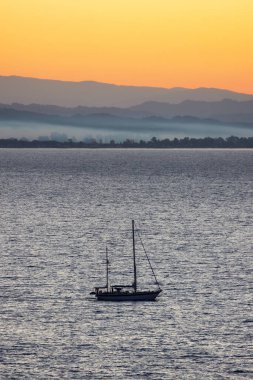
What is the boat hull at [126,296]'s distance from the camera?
82375 mm

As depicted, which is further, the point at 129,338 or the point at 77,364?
the point at 129,338

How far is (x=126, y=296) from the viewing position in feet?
271

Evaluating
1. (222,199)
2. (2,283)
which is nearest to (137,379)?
(2,283)

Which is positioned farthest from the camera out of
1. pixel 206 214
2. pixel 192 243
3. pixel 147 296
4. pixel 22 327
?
pixel 206 214

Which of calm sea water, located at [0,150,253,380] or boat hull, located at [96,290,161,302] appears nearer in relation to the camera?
calm sea water, located at [0,150,253,380]

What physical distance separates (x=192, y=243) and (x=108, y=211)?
51.1 m

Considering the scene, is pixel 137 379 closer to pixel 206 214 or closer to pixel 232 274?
pixel 232 274

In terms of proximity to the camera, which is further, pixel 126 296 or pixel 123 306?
pixel 126 296

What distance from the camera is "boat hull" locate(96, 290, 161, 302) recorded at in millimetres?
82375

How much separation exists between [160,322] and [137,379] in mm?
14480

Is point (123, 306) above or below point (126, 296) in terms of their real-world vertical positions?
below

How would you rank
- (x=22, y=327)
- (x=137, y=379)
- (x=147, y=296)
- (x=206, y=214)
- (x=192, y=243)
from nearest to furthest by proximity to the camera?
(x=137, y=379), (x=22, y=327), (x=147, y=296), (x=192, y=243), (x=206, y=214)

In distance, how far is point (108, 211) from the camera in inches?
Answer: 6762

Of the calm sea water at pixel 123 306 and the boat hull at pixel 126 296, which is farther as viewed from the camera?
the boat hull at pixel 126 296
